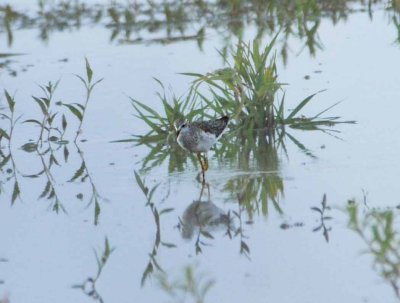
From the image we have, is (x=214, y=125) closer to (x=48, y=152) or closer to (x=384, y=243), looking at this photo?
(x=48, y=152)

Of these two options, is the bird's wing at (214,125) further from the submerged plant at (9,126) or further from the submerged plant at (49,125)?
the submerged plant at (9,126)

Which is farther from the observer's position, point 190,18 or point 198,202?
point 190,18

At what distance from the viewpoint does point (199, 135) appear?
7.89 metres

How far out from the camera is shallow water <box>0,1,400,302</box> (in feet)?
19.2

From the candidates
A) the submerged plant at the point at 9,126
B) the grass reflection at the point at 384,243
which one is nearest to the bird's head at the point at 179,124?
the submerged plant at the point at 9,126

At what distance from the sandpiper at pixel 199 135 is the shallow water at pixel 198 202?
168mm

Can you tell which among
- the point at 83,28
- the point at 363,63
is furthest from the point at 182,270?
the point at 83,28

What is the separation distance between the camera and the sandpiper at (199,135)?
25.8ft

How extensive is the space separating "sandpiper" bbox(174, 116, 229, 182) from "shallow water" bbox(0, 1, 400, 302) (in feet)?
0.55

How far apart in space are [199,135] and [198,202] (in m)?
0.70

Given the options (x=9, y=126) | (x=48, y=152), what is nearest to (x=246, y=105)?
(x=48, y=152)

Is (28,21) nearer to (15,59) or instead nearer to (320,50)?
(15,59)

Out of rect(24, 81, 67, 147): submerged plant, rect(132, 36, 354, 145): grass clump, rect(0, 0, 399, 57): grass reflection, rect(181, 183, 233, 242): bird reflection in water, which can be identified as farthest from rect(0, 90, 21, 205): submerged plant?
rect(0, 0, 399, 57): grass reflection

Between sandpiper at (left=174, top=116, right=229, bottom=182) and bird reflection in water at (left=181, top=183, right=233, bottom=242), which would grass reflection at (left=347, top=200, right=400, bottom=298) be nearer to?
bird reflection in water at (left=181, top=183, right=233, bottom=242)
